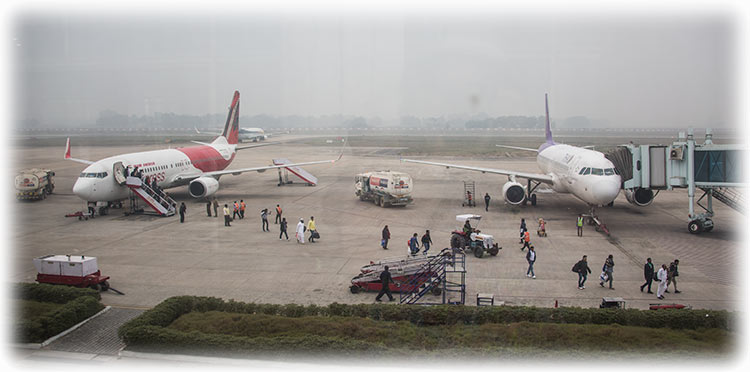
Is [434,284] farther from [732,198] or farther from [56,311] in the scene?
[732,198]

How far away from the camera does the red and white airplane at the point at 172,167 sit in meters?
33.4

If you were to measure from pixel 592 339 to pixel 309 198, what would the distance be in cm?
3057

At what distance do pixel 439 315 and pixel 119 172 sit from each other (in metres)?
27.4

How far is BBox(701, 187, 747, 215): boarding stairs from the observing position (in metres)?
28.5

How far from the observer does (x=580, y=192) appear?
30.9m

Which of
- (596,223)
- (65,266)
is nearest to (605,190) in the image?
(596,223)

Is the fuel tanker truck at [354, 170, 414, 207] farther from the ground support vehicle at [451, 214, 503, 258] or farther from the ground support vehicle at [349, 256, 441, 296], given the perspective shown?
the ground support vehicle at [349, 256, 441, 296]

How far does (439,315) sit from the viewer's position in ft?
47.9

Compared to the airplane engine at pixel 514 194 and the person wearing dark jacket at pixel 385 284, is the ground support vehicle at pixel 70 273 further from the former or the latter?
the airplane engine at pixel 514 194

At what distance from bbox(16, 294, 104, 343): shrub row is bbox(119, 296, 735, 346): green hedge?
79.2 inches

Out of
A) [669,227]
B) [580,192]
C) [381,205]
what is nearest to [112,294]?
[381,205]

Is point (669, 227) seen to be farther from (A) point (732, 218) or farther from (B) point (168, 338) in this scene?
(B) point (168, 338)

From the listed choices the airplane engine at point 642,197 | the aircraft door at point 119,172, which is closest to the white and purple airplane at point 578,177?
the airplane engine at point 642,197

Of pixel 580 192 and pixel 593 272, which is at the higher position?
pixel 580 192
